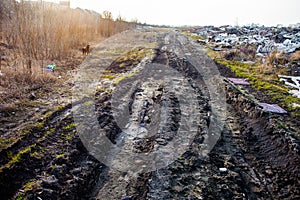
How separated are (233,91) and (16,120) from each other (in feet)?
16.2

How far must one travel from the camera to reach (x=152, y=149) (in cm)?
338

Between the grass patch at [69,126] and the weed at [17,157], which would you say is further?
the grass patch at [69,126]

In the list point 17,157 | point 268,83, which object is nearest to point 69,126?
point 17,157

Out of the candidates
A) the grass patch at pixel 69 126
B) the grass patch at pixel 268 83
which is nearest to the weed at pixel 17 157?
the grass patch at pixel 69 126

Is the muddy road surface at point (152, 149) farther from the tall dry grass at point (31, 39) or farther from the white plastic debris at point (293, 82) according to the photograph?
the white plastic debris at point (293, 82)

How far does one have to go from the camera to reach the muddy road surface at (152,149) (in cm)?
257

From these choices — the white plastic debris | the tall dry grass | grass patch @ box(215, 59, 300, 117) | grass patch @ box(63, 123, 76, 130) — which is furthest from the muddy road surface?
the white plastic debris

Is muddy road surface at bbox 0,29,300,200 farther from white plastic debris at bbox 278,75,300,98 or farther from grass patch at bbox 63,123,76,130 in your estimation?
white plastic debris at bbox 278,75,300,98

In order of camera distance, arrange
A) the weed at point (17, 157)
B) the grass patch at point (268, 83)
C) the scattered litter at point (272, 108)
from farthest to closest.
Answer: the grass patch at point (268, 83) < the scattered litter at point (272, 108) < the weed at point (17, 157)

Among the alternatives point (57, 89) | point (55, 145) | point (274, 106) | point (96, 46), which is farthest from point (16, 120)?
point (96, 46)

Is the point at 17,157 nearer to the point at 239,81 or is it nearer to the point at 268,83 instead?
the point at 239,81

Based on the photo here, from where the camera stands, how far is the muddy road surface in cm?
257

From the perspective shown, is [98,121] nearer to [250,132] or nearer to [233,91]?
[250,132]

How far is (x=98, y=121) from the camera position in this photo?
3.93 meters
